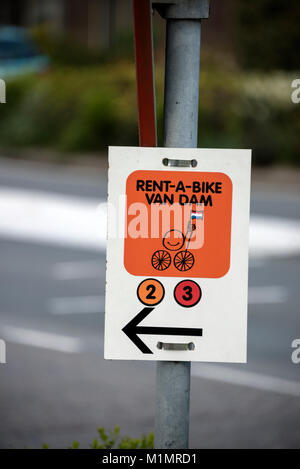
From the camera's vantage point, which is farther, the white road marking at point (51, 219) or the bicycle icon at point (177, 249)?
the white road marking at point (51, 219)

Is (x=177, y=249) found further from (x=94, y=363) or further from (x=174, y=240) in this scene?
(x=94, y=363)

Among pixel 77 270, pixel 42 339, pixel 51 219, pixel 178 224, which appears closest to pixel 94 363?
pixel 42 339

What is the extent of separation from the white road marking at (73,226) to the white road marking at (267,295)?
2.07 meters

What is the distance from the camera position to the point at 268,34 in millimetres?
27016

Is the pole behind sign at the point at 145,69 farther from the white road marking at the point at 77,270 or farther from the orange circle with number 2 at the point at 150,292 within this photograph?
the white road marking at the point at 77,270

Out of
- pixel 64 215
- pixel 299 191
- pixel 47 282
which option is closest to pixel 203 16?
pixel 47 282

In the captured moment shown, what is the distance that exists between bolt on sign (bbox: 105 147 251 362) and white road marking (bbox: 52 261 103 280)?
808cm

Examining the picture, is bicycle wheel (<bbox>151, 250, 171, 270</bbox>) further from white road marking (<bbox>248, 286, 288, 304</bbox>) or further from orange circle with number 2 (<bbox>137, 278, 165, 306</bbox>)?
white road marking (<bbox>248, 286, 288, 304</bbox>)

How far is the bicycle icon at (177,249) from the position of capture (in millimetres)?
2670

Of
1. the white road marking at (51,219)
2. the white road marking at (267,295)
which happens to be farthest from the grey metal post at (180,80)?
the white road marking at (51,219)

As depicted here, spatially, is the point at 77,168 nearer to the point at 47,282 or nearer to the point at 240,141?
the point at 240,141

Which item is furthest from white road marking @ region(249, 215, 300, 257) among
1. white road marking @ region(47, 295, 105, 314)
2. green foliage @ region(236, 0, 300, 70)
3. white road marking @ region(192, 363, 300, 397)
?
green foliage @ region(236, 0, 300, 70)

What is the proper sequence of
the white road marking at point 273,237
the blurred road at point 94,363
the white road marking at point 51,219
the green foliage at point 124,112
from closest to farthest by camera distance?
the blurred road at point 94,363, the white road marking at point 273,237, the white road marking at point 51,219, the green foliage at point 124,112

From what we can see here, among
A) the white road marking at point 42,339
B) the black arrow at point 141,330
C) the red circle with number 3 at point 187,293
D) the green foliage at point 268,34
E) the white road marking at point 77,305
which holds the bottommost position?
the black arrow at point 141,330
